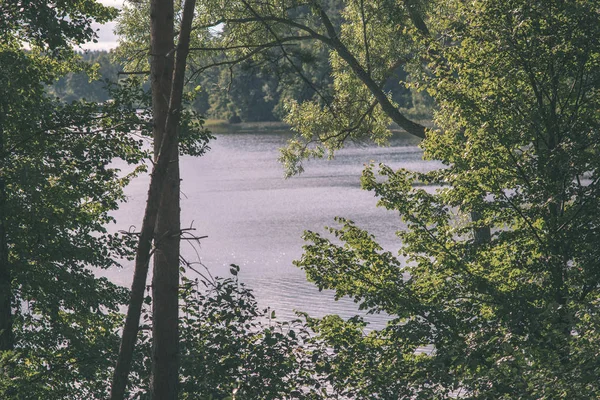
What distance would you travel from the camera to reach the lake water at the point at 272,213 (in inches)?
890

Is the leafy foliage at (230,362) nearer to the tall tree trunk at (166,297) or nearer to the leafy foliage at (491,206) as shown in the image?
the tall tree trunk at (166,297)

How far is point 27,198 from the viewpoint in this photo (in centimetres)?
990

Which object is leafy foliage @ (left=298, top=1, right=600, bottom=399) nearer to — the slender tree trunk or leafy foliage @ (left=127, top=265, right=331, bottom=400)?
leafy foliage @ (left=127, top=265, right=331, bottom=400)

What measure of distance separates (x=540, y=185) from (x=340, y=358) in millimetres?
3171

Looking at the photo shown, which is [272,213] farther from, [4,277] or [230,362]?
[230,362]

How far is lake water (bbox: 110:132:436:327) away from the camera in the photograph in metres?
22.6

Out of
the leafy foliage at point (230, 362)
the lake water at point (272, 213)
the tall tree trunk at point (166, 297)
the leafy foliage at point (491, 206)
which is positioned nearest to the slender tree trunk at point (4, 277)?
the leafy foliage at point (230, 362)

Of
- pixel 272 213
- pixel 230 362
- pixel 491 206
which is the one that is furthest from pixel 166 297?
pixel 272 213

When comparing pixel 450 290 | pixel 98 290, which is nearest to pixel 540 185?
pixel 450 290

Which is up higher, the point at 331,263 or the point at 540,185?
the point at 540,185

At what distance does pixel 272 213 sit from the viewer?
34594 millimetres

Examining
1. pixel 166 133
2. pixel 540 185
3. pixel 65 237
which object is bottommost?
pixel 65 237

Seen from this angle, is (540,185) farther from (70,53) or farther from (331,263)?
(70,53)

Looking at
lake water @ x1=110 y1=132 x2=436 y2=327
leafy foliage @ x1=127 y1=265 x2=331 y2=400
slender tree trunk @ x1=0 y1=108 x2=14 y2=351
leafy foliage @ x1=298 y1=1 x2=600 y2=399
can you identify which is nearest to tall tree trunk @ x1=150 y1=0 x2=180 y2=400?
leafy foliage @ x1=127 y1=265 x2=331 y2=400
